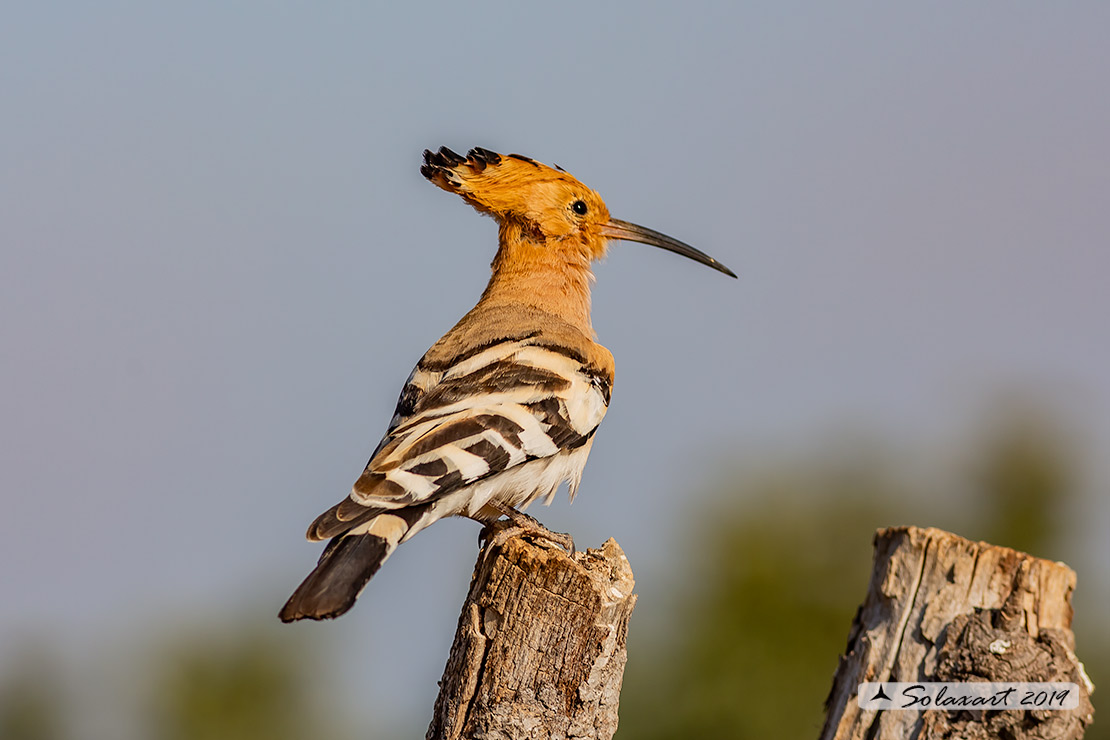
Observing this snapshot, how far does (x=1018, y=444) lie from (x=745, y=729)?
10.8ft

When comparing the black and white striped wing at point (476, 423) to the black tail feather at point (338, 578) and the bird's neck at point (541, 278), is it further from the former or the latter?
the bird's neck at point (541, 278)

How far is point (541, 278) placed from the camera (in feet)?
11.2

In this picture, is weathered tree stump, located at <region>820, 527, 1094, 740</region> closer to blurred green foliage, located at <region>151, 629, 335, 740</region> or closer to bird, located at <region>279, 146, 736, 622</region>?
bird, located at <region>279, 146, 736, 622</region>

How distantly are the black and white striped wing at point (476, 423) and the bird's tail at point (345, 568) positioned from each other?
0.03 m

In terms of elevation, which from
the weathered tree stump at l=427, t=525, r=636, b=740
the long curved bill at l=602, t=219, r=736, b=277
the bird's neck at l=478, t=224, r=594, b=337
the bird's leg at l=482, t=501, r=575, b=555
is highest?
the long curved bill at l=602, t=219, r=736, b=277

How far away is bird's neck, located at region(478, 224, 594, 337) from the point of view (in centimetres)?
337

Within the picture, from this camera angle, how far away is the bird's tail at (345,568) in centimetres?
216

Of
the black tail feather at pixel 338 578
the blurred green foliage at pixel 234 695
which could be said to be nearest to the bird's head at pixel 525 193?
the black tail feather at pixel 338 578

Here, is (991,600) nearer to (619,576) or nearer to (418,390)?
Result: (619,576)

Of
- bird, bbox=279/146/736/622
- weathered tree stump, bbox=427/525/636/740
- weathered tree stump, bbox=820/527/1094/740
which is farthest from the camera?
bird, bbox=279/146/736/622

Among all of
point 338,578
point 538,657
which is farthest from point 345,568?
A: point 538,657

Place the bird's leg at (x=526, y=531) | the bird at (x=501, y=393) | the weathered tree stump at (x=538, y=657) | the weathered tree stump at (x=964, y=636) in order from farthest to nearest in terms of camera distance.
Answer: the bird's leg at (x=526, y=531)
the bird at (x=501, y=393)
the weathered tree stump at (x=538, y=657)
the weathered tree stump at (x=964, y=636)

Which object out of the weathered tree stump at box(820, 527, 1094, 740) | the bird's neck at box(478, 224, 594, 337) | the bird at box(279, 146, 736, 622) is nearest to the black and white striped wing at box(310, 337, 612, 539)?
the bird at box(279, 146, 736, 622)

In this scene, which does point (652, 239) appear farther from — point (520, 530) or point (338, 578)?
point (338, 578)
